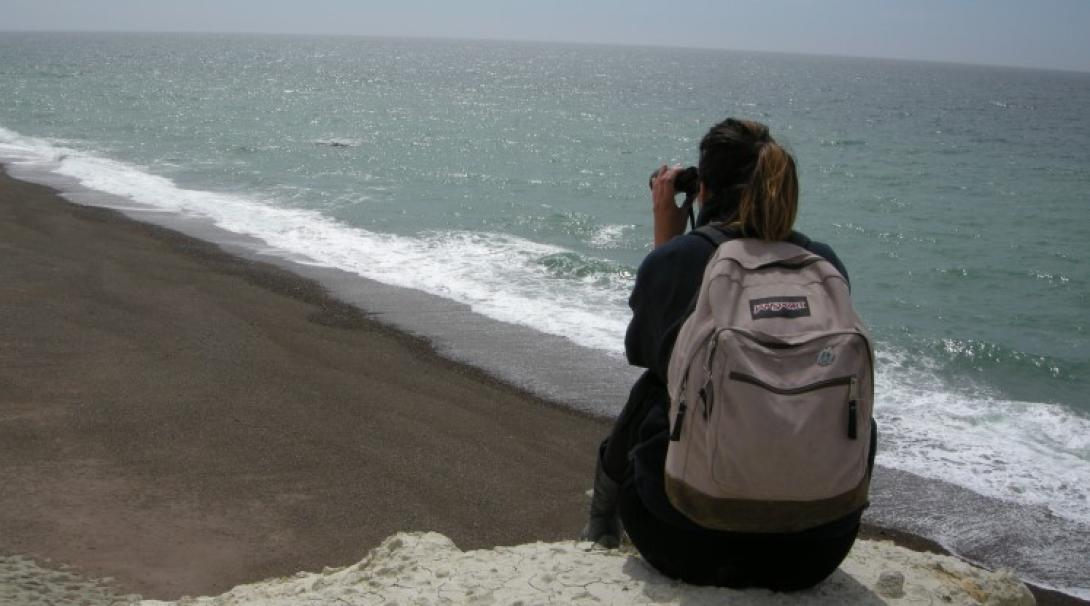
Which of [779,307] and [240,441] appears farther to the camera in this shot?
[240,441]

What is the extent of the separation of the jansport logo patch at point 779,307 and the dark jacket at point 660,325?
0.22 meters

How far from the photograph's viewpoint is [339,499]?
240 inches

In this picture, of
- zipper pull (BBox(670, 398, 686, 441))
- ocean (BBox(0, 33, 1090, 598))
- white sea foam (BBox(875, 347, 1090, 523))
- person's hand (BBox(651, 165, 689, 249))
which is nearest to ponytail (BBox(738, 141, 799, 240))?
person's hand (BBox(651, 165, 689, 249))

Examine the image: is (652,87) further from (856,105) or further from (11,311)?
(11,311)

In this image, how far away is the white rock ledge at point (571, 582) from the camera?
3105mm

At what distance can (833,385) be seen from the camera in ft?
8.45

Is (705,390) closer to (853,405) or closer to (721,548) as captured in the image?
(853,405)

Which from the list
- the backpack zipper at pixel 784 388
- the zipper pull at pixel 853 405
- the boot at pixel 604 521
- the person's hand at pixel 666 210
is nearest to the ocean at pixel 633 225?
the boot at pixel 604 521

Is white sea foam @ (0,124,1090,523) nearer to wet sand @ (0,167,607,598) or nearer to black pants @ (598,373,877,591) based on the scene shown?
wet sand @ (0,167,607,598)

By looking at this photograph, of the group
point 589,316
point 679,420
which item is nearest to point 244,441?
point 679,420

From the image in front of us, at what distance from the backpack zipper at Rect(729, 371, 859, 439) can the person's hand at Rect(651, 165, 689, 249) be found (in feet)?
2.45

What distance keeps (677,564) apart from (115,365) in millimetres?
6280

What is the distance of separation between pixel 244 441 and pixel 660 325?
15.0 ft

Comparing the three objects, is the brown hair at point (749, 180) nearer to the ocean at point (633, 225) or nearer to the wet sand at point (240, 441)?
the wet sand at point (240, 441)
